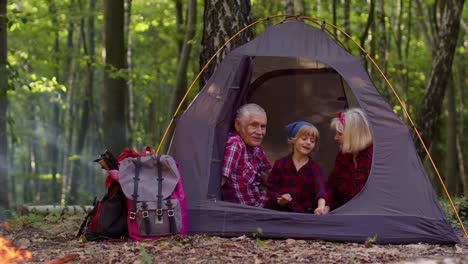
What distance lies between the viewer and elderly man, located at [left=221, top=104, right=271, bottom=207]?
5.99 meters

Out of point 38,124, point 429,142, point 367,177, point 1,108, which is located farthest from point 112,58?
point 38,124

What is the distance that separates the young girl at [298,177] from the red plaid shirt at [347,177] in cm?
30

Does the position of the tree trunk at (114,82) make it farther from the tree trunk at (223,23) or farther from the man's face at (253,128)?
the man's face at (253,128)

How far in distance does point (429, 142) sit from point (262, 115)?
518 cm

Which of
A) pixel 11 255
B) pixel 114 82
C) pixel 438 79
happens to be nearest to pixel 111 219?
pixel 11 255

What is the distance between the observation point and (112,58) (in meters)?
10.8

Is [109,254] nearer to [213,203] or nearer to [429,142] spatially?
[213,203]

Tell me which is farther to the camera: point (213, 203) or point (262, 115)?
point (262, 115)

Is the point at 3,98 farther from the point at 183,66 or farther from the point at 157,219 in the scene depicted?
the point at 157,219

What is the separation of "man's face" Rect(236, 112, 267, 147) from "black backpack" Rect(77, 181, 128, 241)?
4.08ft

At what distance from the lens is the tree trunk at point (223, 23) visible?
716 cm

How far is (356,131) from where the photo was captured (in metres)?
5.83

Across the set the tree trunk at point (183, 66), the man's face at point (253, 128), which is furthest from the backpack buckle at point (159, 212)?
the tree trunk at point (183, 66)

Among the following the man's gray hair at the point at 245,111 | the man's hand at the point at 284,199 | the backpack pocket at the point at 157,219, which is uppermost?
the man's gray hair at the point at 245,111
